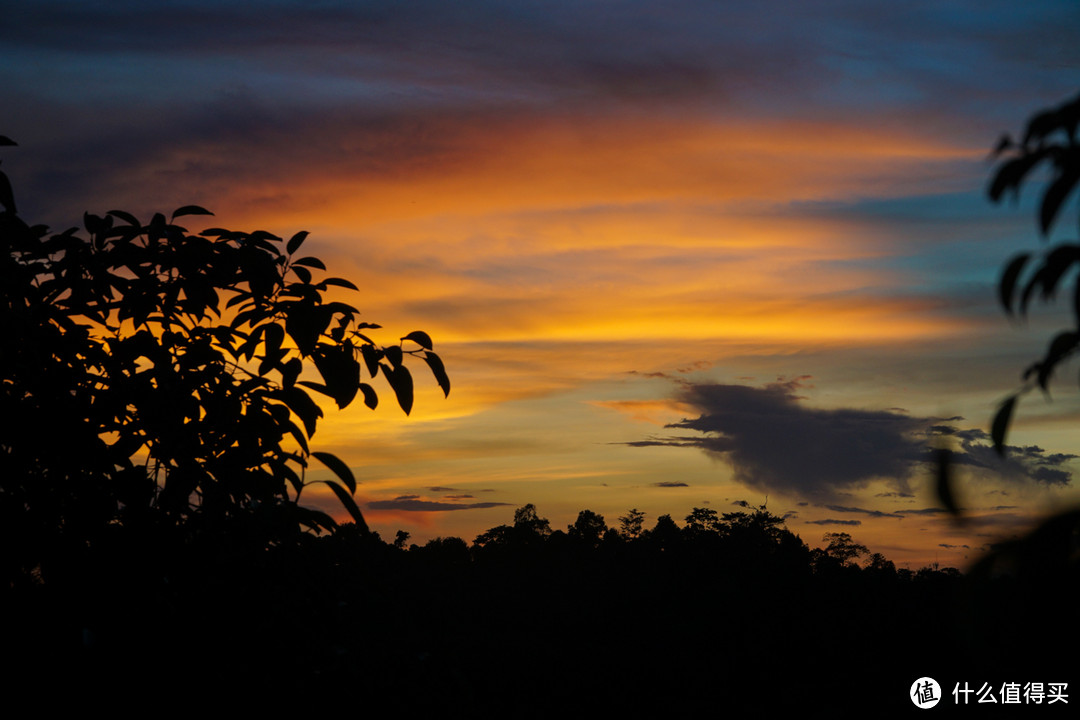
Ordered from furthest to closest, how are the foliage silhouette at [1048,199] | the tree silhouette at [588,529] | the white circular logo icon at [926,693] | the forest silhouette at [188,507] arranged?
1. the tree silhouette at [588,529]
2. the white circular logo icon at [926,693]
3. the forest silhouette at [188,507]
4. the foliage silhouette at [1048,199]

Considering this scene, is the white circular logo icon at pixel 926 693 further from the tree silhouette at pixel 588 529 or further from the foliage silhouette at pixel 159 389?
the tree silhouette at pixel 588 529

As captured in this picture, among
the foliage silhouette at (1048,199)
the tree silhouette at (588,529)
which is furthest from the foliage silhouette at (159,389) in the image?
the tree silhouette at (588,529)

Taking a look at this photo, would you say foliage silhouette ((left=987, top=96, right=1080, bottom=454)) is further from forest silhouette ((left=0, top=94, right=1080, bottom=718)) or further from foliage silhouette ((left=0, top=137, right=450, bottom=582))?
foliage silhouette ((left=0, top=137, right=450, bottom=582))

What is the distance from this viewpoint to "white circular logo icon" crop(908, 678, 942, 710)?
3406 millimetres

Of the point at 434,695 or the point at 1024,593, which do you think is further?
the point at 434,695

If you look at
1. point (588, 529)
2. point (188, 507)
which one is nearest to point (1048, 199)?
point (188, 507)

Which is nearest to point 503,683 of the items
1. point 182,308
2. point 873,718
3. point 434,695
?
point 873,718

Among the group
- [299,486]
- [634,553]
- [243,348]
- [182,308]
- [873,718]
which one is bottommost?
[873,718]

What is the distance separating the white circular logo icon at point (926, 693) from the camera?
341 centimetres

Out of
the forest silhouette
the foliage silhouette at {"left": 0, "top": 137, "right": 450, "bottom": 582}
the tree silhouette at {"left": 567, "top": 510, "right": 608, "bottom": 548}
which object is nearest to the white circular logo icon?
the forest silhouette

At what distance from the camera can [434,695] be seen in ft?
19.2

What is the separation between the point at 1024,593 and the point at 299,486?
2.11 metres

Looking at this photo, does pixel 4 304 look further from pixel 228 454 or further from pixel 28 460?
pixel 228 454

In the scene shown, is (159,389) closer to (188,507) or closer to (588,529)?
(188,507)
